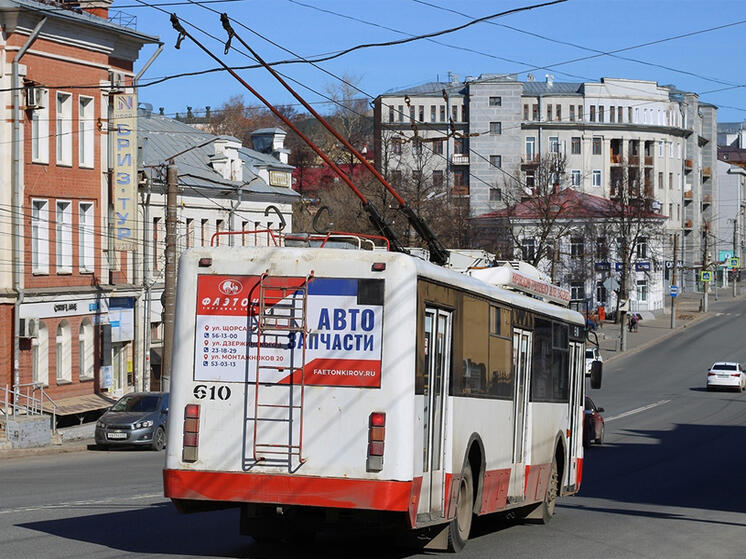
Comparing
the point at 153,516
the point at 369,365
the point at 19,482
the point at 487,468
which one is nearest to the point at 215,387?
the point at 369,365

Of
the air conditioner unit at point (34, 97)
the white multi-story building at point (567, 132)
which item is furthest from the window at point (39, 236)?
the white multi-story building at point (567, 132)

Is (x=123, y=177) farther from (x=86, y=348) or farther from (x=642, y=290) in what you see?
(x=642, y=290)

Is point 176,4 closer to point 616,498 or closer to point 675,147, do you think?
point 616,498

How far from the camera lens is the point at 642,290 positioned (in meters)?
102

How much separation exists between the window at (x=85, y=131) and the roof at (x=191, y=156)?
16.7 feet

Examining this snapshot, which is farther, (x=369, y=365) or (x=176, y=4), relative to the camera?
(x=176, y=4)

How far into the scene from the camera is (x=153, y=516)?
15.4 m

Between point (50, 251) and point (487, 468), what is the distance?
29219 millimetres

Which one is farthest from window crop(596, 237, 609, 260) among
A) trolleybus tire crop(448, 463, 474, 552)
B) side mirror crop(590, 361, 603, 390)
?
trolleybus tire crop(448, 463, 474, 552)

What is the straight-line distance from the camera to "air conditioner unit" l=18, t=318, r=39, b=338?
38281 mm

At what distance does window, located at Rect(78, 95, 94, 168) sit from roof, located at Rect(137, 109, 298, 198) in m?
5.09

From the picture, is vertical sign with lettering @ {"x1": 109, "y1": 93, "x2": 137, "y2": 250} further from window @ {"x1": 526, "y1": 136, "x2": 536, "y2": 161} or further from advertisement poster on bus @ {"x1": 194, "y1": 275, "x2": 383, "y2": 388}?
window @ {"x1": 526, "y1": 136, "x2": 536, "y2": 161}

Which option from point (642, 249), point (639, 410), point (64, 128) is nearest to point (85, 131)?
point (64, 128)

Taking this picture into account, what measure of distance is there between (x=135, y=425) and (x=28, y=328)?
700cm
